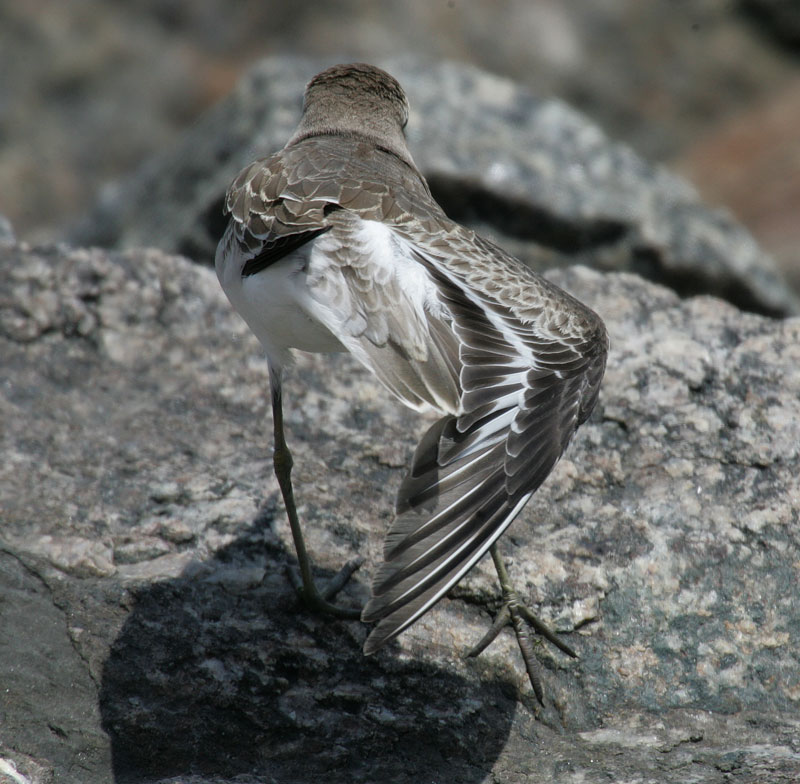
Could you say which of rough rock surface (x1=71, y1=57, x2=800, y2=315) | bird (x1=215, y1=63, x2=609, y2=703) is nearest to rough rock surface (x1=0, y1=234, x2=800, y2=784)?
bird (x1=215, y1=63, x2=609, y2=703)

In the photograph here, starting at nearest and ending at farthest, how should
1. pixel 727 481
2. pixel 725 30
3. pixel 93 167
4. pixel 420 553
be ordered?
pixel 420 553 → pixel 727 481 → pixel 93 167 → pixel 725 30

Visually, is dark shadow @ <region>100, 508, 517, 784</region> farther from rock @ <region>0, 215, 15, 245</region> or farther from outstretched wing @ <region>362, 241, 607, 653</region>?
rock @ <region>0, 215, 15, 245</region>

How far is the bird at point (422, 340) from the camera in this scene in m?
3.75

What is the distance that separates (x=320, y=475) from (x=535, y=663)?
151cm

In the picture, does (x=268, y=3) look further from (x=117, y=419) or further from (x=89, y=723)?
(x=89, y=723)

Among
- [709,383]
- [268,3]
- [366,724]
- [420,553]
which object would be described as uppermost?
[268,3]

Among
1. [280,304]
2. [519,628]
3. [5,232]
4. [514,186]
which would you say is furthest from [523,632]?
[514,186]

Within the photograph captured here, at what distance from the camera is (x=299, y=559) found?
4746 millimetres

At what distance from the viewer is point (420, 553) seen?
145 inches

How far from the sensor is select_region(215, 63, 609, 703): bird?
375 cm

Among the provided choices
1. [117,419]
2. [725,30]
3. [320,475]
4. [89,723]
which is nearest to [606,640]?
[320,475]

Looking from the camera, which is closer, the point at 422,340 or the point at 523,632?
the point at 422,340

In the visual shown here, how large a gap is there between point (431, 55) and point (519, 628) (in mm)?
11329

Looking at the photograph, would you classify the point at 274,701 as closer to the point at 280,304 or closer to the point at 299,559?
the point at 299,559
